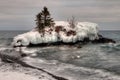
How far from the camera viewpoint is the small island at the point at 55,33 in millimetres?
69562

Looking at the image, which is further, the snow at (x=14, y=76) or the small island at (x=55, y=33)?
the small island at (x=55, y=33)

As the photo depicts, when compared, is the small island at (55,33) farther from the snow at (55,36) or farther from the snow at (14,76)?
the snow at (14,76)

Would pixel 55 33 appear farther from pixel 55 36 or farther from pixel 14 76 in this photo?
pixel 14 76

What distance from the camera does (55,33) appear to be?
70.6m

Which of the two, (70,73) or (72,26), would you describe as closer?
(70,73)

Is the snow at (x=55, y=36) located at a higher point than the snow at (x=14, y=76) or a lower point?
lower

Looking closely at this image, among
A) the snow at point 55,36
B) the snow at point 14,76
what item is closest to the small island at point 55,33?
the snow at point 55,36

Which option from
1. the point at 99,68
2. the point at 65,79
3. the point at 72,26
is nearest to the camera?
the point at 65,79

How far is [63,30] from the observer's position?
71.9m

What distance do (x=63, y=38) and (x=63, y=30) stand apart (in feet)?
9.22

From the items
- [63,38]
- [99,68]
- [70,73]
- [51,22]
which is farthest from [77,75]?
[51,22]

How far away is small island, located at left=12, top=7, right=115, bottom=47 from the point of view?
69.6 meters

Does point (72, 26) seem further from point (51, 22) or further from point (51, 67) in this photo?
point (51, 67)

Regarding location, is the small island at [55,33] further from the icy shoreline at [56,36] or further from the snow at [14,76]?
the snow at [14,76]
